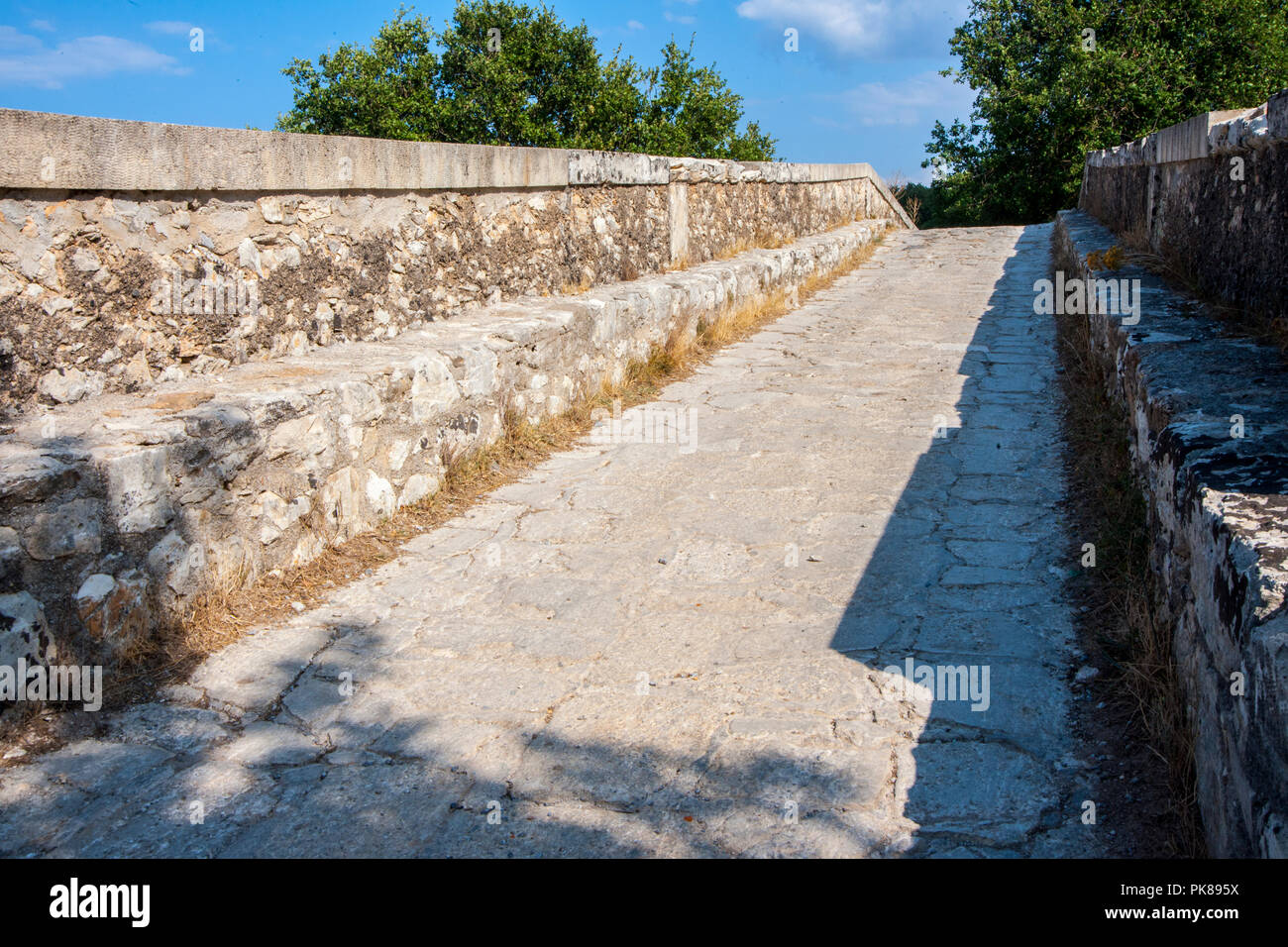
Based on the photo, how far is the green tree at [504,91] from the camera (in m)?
19.6

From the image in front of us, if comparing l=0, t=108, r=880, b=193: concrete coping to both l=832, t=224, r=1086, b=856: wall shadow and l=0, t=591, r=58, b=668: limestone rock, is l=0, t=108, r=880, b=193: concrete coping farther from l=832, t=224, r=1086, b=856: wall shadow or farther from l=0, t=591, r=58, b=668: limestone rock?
l=832, t=224, r=1086, b=856: wall shadow

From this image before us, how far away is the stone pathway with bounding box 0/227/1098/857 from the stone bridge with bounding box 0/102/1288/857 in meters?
0.01

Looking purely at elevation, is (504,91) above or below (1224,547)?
above

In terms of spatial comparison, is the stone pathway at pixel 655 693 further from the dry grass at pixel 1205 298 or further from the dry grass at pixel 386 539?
the dry grass at pixel 1205 298

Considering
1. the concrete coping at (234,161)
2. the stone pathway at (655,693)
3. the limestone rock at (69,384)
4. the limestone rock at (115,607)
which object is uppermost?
the concrete coping at (234,161)

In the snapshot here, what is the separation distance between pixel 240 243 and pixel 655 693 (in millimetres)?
2211

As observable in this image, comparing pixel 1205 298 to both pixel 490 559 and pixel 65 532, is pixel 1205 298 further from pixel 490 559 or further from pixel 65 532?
pixel 65 532

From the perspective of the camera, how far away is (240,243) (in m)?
3.41

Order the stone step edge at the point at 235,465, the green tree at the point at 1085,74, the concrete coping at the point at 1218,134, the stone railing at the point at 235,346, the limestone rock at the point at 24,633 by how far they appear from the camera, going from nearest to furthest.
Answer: the limestone rock at the point at 24,633
the stone step edge at the point at 235,465
the stone railing at the point at 235,346
the concrete coping at the point at 1218,134
the green tree at the point at 1085,74

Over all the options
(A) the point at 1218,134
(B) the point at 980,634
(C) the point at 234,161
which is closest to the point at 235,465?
(C) the point at 234,161

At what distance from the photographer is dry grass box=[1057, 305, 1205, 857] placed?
6.36ft

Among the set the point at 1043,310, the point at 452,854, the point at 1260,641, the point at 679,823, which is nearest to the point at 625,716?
the point at 679,823
